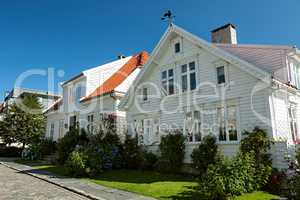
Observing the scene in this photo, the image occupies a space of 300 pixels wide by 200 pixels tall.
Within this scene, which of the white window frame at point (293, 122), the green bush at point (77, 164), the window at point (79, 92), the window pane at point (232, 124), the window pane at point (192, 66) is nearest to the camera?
the window pane at point (232, 124)

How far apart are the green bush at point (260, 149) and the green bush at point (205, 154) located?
5.67 feet

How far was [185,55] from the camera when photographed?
15758mm

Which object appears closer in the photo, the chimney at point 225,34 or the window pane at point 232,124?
the window pane at point 232,124

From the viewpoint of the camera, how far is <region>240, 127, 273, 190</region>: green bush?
10.4 meters

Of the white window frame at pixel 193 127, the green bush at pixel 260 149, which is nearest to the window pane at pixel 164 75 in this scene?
the white window frame at pixel 193 127

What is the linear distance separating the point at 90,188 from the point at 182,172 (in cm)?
560

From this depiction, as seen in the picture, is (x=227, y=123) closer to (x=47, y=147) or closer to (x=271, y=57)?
(x=271, y=57)

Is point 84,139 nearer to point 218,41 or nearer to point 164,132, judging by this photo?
point 164,132

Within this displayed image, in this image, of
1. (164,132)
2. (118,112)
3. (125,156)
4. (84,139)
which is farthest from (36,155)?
(164,132)

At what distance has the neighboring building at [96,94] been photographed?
818 inches

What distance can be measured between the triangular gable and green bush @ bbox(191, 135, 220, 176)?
3.78m

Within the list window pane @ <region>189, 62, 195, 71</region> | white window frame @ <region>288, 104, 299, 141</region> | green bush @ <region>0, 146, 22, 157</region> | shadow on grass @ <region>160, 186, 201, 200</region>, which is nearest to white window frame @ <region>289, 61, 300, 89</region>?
white window frame @ <region>288, 104, 299, 141</region>

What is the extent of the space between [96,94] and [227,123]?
1282cm

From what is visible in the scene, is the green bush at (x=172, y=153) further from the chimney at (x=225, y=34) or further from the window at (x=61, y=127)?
the window at (x=61, y=127)
